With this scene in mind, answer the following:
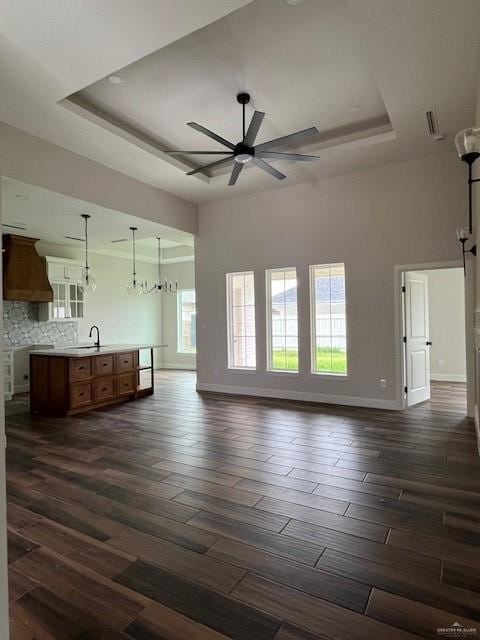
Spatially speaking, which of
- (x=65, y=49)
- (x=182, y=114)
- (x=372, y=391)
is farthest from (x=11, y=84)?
(x=372, y=391)

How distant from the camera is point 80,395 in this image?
18.4 feet

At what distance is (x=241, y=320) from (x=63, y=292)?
4.08m

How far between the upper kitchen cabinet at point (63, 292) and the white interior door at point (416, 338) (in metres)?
6.22

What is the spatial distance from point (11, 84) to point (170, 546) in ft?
13.4

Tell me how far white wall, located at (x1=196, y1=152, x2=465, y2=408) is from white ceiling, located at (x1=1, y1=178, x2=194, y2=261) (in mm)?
1429

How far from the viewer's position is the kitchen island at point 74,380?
547cm

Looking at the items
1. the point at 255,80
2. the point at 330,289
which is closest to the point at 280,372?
the point at 330,289

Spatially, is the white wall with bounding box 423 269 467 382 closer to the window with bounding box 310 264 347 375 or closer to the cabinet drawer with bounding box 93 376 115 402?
the window with bounding box 310 264 347 375

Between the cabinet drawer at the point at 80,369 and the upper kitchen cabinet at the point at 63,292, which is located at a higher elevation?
the upper kitchen cabinet at the point at 63,292

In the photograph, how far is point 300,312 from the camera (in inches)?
246

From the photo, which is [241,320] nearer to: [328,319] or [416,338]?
[328,319]

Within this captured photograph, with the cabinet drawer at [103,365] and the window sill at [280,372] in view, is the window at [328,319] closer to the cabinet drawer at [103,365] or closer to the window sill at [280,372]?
the window sill at [280,372]

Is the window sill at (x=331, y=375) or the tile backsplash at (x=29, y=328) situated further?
the tile backsplash at (x=29, y=328)

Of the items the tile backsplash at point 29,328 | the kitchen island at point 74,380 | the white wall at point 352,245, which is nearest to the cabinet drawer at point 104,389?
the kitchen island at point 74,380
